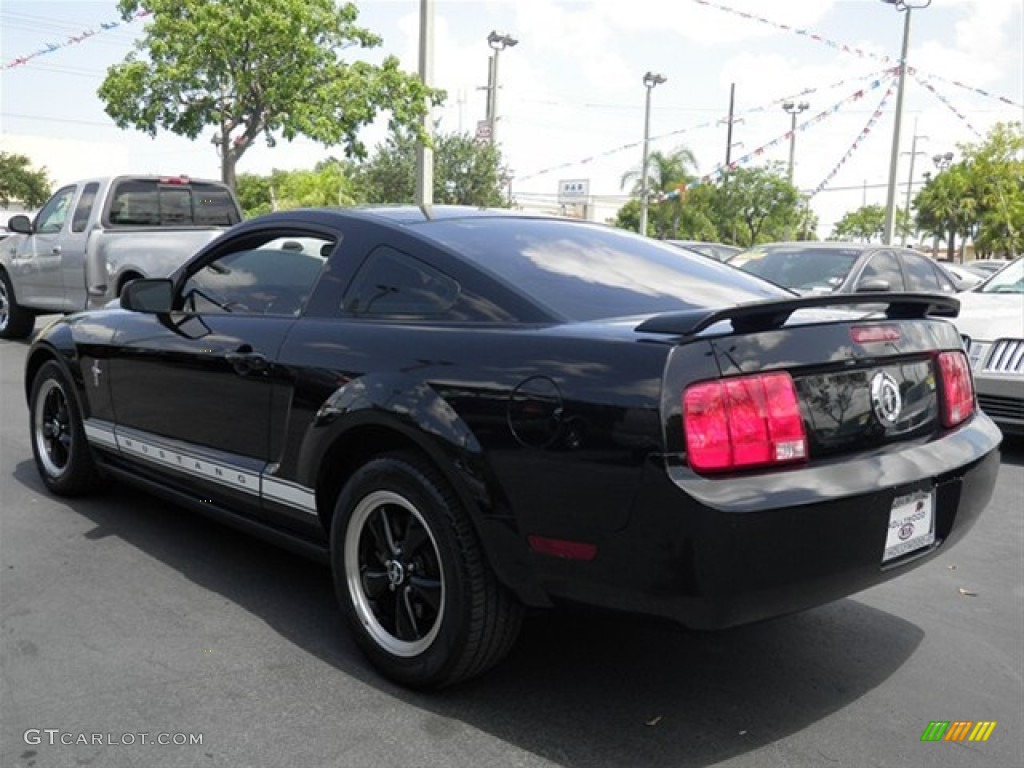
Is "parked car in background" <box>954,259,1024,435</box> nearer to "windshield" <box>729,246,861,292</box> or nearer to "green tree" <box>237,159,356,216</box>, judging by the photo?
"windshield" <box>729,246,861,292</box>

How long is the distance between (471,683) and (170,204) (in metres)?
9.10

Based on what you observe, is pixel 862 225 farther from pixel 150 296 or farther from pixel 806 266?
pixel 150 296

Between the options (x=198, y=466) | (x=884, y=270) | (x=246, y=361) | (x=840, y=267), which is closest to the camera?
(x=246, y=361)

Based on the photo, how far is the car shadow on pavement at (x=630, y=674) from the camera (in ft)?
8.82

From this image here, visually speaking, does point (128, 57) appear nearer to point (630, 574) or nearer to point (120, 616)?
point (120, 616)

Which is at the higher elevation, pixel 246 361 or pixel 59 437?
pixel 246 361

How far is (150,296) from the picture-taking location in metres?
4.12

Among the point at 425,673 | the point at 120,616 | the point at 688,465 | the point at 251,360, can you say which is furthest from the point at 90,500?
the point at 688,465

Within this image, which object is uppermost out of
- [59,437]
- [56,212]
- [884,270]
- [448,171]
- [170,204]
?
[448,171]

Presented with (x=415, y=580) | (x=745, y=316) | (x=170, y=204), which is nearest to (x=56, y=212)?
(x=170, y=204)

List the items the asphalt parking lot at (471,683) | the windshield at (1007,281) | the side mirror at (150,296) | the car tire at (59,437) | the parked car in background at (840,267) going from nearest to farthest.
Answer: the asphalt parking lot at (471,683) → the side mirror at (150,296) → the car tire at (59,437) → the windshield at (1007,281) → the parked car in background at (840,267)

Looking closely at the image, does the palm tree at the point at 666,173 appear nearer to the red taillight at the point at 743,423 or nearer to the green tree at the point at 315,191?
the green tree at the point at 315,191

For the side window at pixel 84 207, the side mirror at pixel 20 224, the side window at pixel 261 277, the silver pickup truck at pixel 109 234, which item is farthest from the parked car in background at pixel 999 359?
the side mirror at pixel 20 224

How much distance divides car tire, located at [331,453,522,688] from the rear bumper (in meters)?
0.28
